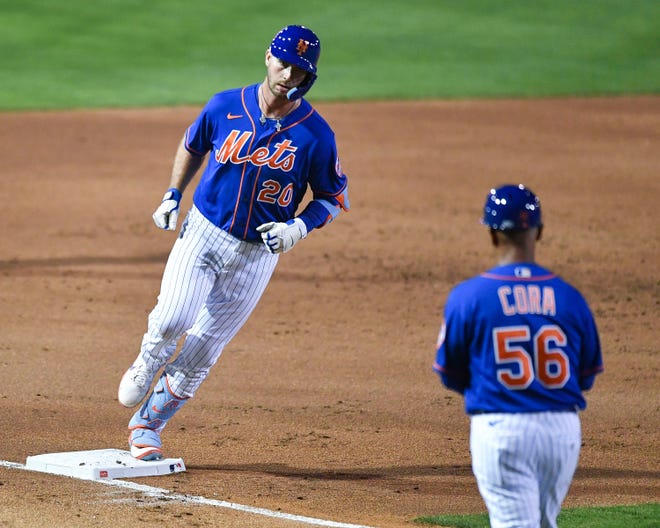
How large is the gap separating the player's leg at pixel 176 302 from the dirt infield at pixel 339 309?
1.72 ft

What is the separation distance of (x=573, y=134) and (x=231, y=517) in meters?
14.0

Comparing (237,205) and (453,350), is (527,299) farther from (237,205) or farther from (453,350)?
(237,205)

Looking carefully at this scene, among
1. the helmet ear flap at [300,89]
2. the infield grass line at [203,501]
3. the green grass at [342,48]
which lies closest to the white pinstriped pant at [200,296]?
the infield grass line at [203,501]

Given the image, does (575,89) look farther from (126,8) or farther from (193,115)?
(126,8)

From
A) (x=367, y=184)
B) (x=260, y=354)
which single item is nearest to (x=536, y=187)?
(x=367, y=184)

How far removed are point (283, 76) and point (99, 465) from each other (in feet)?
7.21

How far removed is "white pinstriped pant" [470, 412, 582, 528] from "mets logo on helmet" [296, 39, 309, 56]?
261 centimetres

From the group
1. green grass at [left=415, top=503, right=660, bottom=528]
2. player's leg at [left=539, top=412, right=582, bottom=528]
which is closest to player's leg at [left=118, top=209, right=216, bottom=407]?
green grass at [left=415, top=503, right=660, bottom=528]

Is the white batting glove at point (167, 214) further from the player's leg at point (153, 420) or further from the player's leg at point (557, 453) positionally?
the player's leg at point (557, 453)

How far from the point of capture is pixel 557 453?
4.19m

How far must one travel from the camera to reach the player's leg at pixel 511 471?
4168 mm

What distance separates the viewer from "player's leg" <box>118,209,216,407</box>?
6.25m

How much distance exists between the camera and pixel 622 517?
6.02 metres

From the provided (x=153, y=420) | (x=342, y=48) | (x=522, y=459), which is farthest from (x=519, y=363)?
(x=342, y=48)
